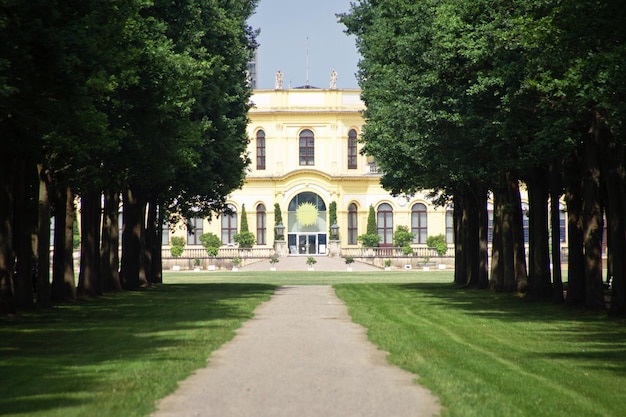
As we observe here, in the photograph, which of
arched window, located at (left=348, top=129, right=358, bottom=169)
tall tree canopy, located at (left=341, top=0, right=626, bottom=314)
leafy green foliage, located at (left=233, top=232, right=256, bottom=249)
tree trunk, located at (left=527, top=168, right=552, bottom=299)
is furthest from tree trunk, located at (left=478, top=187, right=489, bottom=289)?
arched window, located at (left=348, top=129, right=358, bottom=169)

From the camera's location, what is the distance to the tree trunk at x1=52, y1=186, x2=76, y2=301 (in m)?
37.1

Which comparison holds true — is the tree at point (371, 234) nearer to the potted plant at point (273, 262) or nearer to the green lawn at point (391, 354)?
the potted plant at point (273, 262)

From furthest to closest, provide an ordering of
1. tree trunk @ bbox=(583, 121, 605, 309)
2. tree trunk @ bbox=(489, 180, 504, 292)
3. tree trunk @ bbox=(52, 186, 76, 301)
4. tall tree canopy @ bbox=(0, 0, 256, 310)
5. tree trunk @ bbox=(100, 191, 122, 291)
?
tree trunk @ bbox=(489, 180, 504, 292), tree trunk @ bbox=(100, 191, 122, 291), tree trunk @ bbox=(52, 186, 76, 301), tree trunk @ bbox=(583, 121, 605, 309), tall tree canopy @ bbox=(0, 0, 256, 310)

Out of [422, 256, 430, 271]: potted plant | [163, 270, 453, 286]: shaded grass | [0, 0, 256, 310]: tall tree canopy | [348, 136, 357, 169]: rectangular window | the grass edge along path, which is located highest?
[348, 136, 357, 169]: rectangular window

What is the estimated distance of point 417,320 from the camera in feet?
97.1

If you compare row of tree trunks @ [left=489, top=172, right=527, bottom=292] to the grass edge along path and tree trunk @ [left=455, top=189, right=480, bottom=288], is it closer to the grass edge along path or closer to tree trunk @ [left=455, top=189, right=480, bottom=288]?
tree trunk @ [left=455, top=189, right=480, bottom=288]

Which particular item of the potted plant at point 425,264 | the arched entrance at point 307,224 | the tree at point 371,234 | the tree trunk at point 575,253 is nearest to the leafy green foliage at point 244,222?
the arched entrance at point 307,224

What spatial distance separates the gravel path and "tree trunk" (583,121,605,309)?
1014 cm

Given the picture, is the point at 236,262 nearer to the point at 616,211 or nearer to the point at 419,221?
the point at 419,221

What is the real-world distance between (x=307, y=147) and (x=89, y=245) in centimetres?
7848

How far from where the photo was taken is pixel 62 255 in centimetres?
3734

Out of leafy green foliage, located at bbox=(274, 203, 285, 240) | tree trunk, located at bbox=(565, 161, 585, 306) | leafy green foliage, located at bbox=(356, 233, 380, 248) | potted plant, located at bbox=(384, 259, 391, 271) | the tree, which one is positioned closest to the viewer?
tree trunk, located at bbox=(565, 161, 585, 306)

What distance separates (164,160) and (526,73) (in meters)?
12.1

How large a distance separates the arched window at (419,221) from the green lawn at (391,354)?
3126 inches
